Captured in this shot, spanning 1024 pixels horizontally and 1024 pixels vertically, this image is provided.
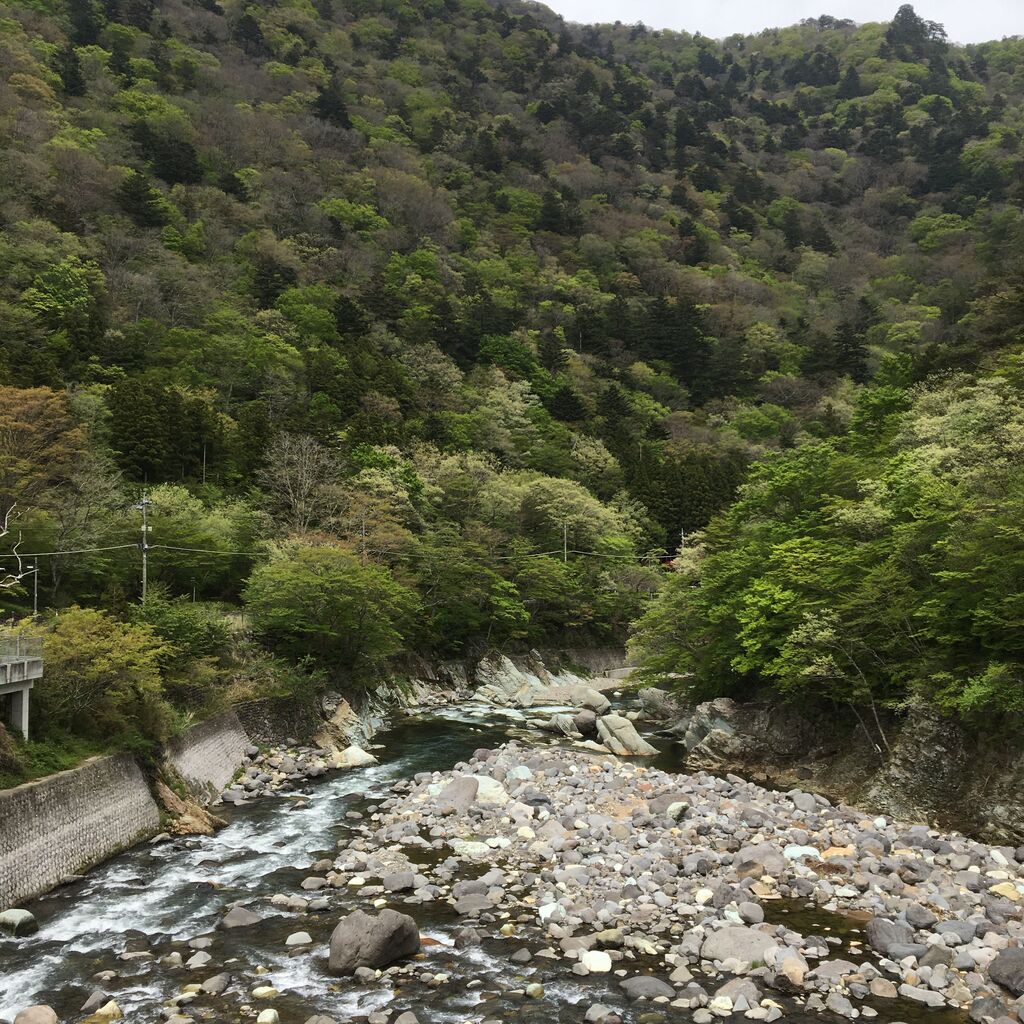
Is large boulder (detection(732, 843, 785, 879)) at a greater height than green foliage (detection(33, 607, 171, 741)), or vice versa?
green foliage (detection(33, 607, 171, 741))

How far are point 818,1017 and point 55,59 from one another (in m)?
105

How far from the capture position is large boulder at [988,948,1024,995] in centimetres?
985

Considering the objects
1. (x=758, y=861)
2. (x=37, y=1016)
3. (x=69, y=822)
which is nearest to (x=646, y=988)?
(x=758, y=861)

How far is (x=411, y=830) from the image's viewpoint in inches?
669

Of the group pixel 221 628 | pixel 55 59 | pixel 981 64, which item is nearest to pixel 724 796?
pixel 221 628

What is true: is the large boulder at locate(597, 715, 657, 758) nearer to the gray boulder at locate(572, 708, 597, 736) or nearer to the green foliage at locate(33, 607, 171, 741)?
the gray boulder at locate(572, 708, 597, 736)

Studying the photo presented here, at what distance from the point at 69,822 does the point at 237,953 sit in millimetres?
5107

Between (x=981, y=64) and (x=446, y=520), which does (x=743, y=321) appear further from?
(x=981, y=64)

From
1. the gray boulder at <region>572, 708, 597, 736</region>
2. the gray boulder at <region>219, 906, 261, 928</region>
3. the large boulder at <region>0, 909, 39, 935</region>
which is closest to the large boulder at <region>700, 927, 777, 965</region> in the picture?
the gray boulder at <region>219, 906, 261, 928</region>

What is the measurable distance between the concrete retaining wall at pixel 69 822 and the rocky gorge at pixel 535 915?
0.47 metres

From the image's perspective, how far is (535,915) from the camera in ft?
41.6

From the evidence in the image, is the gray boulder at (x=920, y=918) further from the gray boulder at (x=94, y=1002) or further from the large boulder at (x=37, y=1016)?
the large boulder at (x=37, y=1016)

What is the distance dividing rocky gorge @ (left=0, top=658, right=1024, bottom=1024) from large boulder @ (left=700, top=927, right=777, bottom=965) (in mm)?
29

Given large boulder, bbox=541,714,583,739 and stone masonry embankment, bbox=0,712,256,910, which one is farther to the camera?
large boulder, bbox=541,714,583,739
